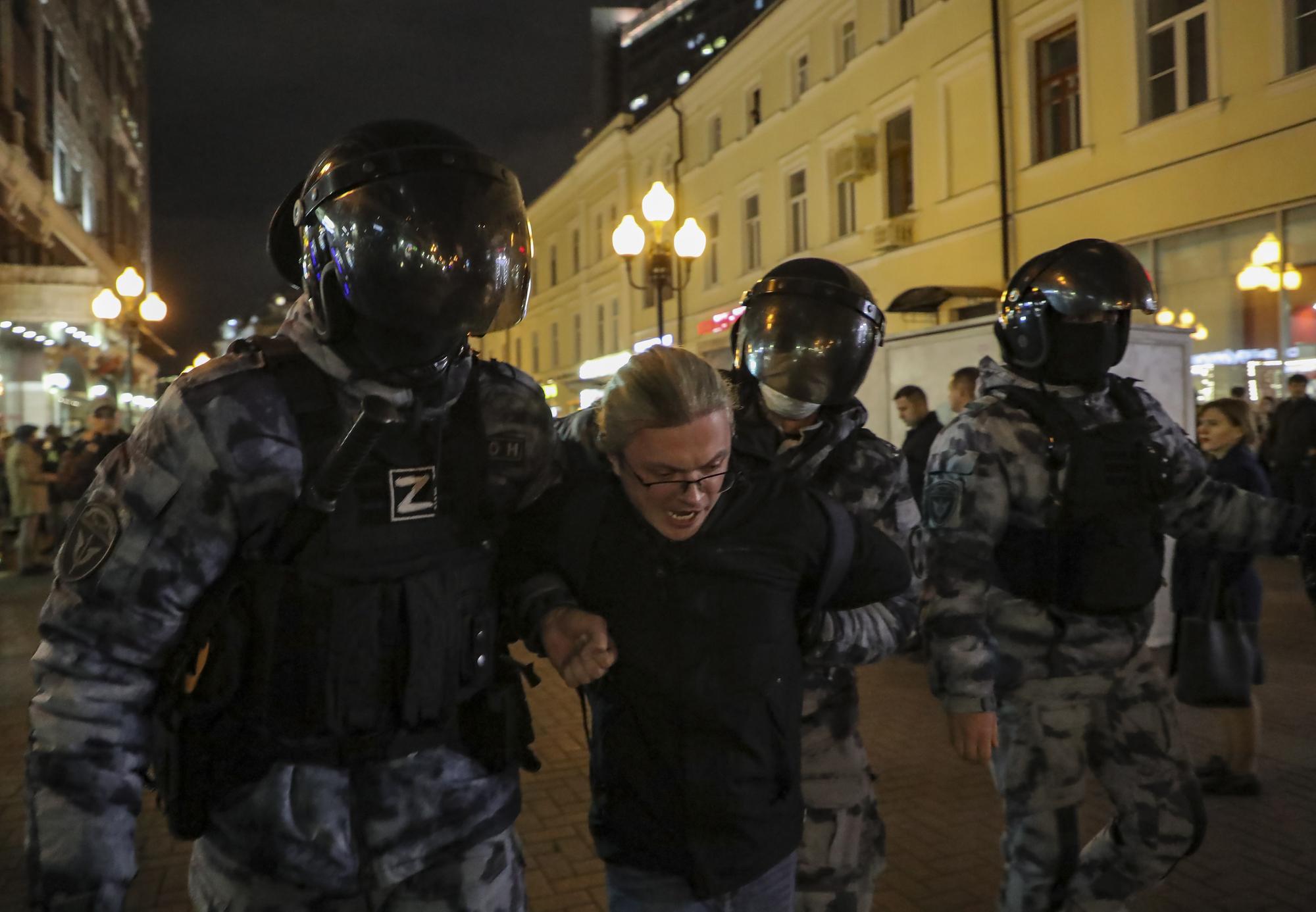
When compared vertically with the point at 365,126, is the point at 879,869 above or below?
below

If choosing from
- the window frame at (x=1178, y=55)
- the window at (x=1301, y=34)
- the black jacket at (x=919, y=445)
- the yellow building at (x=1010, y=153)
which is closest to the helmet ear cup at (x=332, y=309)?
the black jacket at (x=919, y=445)

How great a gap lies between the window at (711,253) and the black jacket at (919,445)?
18.6 metres

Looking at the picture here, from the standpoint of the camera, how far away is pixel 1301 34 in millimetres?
11312

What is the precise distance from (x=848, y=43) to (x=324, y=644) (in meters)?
20.5

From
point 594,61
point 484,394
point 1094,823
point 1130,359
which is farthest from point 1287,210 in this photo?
point 594,61

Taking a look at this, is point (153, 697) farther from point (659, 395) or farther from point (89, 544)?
point (659, 395)

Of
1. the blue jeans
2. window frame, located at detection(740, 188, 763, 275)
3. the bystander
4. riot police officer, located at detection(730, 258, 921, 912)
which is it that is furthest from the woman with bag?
window frame, located at detection(740, 188, 763, 275)

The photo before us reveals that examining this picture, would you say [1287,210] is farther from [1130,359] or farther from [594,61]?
[594,61]

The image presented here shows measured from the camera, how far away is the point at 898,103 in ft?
59.2

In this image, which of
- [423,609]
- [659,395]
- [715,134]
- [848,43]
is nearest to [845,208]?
[848,43]

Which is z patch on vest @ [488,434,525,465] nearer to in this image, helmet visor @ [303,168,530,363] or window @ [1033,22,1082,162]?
helmet visor @ [303,168,530,363]

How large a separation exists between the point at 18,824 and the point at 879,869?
3.88 metres

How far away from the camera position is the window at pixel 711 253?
2589cm

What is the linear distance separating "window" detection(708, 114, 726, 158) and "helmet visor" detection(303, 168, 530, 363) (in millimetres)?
24973
